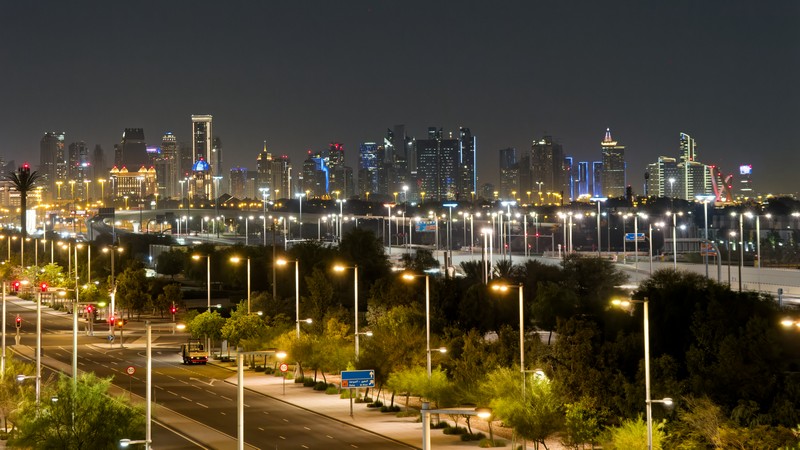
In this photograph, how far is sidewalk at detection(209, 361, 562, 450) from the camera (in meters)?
48.1

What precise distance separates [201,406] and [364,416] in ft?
25.7

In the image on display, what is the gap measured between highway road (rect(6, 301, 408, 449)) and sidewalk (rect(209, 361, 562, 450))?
72cm

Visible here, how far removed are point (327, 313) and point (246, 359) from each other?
7029 millimetres

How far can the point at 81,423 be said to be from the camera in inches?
1463

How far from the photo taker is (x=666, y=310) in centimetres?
5697

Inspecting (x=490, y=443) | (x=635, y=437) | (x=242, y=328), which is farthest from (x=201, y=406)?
(x=635, y=437)

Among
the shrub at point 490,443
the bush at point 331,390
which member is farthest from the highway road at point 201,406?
the bush at point 331,390

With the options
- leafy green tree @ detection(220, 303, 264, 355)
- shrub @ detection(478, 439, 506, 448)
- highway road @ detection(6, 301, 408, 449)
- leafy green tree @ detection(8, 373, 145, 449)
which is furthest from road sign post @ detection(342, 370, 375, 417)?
leafy green tree @ detection(220, 303, 264, 355)

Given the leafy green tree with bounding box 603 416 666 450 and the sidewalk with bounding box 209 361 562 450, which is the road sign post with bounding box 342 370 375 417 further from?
the leafy green tree with bounding box 603 416 666 450

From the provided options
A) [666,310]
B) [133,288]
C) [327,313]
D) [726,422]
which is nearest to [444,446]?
[726,422]

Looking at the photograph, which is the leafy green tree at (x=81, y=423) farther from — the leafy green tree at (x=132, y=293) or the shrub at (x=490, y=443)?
the leafy green tree at (x=132, y=293)

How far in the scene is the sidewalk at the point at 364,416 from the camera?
158 feet

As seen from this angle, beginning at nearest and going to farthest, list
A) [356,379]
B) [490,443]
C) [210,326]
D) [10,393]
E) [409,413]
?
1. [490,443]
2. [10,393]
3. [356,379]
4. [409,413]
5. [210,326]

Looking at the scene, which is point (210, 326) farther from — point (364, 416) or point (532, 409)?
point (532, 409)
